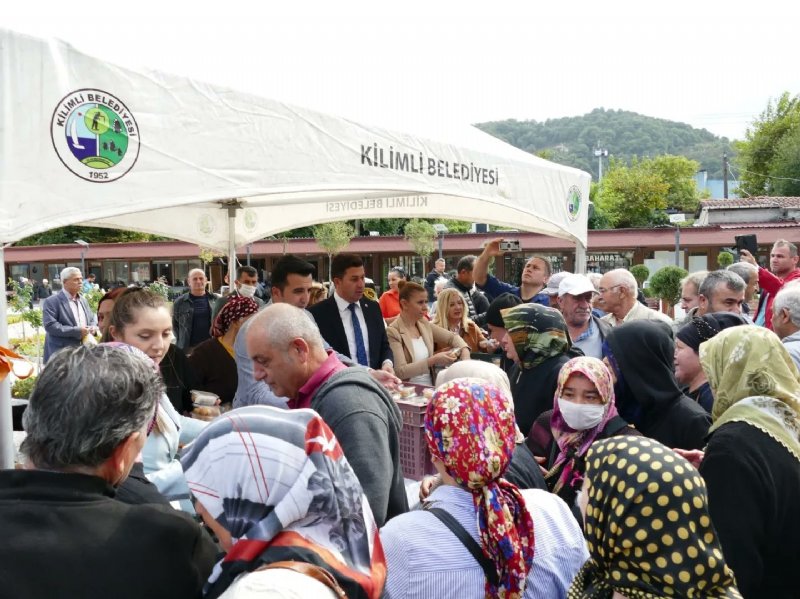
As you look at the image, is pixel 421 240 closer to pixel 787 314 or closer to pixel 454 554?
pixel 787 314

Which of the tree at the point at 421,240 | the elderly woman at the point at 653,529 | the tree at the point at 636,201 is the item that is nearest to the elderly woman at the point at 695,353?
the elderly woman at the point at 653,529

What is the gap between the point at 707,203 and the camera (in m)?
43.5

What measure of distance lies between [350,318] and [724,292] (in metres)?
2.91

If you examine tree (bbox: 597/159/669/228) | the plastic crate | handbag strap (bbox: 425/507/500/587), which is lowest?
the plastic crate

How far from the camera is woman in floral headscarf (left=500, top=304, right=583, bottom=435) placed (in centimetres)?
361

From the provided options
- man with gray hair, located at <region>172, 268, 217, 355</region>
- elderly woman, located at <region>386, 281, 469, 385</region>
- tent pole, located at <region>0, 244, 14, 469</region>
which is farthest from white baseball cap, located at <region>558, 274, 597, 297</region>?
man with gray hair, located at <region>172, 268, 217, 355</region>

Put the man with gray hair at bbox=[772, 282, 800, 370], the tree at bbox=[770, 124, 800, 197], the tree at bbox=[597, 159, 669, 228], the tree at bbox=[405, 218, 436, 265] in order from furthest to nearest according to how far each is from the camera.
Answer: the tree at bbox=[597, 159, 669, 228] → the tree at bbox=[770, 124, 800, 197] → the tree at bbox=[405, 218, 436, 265] → the man with gray hair at bbox=[772, 282, 800, 370]

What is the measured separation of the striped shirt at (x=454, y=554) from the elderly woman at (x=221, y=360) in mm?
2598

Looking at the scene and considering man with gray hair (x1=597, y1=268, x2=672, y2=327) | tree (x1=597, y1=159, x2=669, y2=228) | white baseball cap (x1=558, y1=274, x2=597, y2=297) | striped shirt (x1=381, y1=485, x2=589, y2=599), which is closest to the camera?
striped shirt (x1=381, y1=485, x2=589, y2=599)

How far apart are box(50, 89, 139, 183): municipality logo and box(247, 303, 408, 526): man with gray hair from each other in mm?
938

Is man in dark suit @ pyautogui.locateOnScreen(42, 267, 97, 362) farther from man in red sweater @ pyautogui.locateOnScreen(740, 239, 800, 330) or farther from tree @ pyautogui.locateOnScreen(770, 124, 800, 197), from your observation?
tree @ pyautogui.locateOnScreen(770, 124, 800, 197)

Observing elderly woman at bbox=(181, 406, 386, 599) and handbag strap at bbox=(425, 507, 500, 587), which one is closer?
elderly woman at bbox=(181, 406, 386, 599)

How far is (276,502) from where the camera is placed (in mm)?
1342

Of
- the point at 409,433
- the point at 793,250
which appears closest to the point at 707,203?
the point at 793,250
